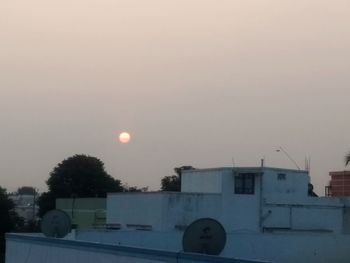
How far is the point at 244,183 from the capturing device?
52156 millimetres

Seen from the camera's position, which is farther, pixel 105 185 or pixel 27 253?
pixel 105 185

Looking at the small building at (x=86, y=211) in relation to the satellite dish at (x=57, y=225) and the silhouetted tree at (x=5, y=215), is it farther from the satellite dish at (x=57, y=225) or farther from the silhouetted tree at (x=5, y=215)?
the satellite dish at (x=57, y=225)

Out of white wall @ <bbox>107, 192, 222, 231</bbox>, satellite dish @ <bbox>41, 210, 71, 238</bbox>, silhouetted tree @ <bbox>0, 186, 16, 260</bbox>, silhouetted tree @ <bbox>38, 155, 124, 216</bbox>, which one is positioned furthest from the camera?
silhouetted tree @ <bbox>38, 155, 124, 216</bbox>

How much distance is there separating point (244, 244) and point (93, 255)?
52.5 ft

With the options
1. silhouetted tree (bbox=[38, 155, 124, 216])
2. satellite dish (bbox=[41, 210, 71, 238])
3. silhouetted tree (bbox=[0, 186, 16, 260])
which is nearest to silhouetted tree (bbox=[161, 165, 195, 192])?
silhouetted tree (bbox=[38, 155, 124, 216])

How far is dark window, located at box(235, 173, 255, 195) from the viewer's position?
5147 cm

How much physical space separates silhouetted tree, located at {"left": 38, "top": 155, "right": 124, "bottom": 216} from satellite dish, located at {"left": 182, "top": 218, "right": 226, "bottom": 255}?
217ft

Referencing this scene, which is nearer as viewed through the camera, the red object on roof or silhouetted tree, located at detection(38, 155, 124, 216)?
the red object on roof

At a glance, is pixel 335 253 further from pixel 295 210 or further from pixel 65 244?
pixel 65 244

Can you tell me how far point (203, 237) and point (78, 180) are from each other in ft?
225

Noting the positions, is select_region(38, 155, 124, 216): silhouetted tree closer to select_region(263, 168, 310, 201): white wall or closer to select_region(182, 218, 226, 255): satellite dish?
select_region(263, 168, 310, 201): white wall

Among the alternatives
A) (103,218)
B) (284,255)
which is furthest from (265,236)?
(103,218)

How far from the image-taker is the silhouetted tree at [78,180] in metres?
85.1

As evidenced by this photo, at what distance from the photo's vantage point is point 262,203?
51.1 m
